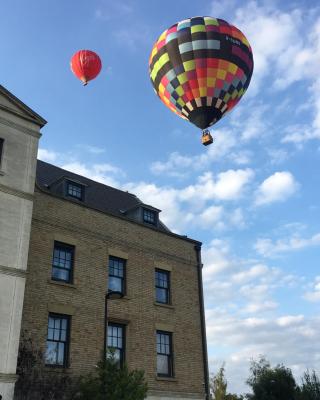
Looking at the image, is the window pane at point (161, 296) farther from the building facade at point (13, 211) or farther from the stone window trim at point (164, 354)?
the building facade at point (13, 211)

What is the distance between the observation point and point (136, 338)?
22422 mm

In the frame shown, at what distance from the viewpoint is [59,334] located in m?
20.0

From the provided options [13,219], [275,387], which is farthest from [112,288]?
[275,387]

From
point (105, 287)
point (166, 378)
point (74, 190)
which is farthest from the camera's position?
point (74, 190)

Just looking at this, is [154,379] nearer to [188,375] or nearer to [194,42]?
[188,375]

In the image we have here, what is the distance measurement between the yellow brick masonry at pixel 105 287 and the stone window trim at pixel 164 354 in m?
0.25

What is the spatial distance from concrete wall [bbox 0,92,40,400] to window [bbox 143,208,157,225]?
25.4 ft

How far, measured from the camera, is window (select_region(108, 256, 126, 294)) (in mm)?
22906

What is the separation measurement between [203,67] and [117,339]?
12445mm

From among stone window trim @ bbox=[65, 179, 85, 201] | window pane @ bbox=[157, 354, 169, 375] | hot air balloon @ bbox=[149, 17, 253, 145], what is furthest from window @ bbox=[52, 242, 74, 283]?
hot air balloon @ bbox=[149, 17, 253, 145]

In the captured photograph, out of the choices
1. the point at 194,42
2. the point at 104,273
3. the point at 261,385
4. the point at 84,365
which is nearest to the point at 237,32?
the point at 194,42

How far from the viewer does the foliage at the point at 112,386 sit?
56.2ft

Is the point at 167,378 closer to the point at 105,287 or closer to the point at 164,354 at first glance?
the point at 164,354

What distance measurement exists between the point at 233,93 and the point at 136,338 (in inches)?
465
